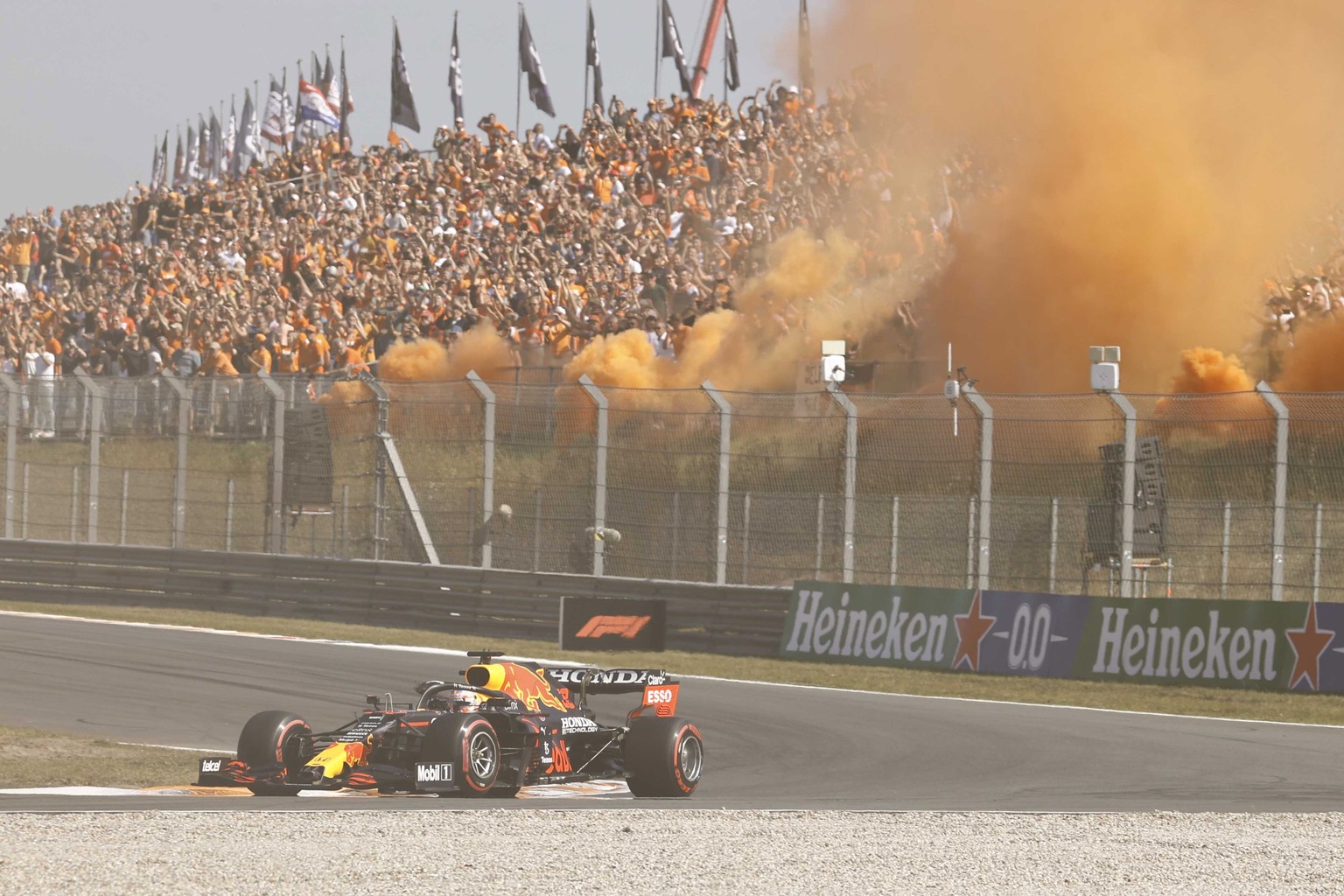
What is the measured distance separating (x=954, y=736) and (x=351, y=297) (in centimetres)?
2030

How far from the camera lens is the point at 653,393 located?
23.6 metres

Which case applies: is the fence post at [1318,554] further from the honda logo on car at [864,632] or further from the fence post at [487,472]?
the fence post at [487,472]

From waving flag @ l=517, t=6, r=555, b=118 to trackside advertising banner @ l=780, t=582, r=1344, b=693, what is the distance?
91.2 feet

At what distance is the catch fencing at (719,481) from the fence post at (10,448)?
0.12ft

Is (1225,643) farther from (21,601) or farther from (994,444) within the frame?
(21,601)

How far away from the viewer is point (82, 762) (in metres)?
11.7

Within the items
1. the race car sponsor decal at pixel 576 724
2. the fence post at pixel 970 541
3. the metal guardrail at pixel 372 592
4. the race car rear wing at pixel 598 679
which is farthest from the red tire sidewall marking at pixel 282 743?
the metal guardrail at pixel 372 592

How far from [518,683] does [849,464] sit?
323 inches

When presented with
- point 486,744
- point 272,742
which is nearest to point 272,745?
point 272,742

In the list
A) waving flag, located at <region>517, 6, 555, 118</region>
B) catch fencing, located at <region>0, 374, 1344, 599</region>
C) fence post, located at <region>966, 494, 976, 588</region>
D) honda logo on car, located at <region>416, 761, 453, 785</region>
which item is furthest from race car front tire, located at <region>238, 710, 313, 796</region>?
waving flag, located at <region>517, 6, 555, 118</region>

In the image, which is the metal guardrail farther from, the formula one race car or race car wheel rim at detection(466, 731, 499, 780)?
race car wheel rim at detection(466, 731, 499, 780)

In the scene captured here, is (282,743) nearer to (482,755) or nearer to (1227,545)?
(482,755)

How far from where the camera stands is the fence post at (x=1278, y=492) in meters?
16.3

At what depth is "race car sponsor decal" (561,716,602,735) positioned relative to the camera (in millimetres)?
10852
